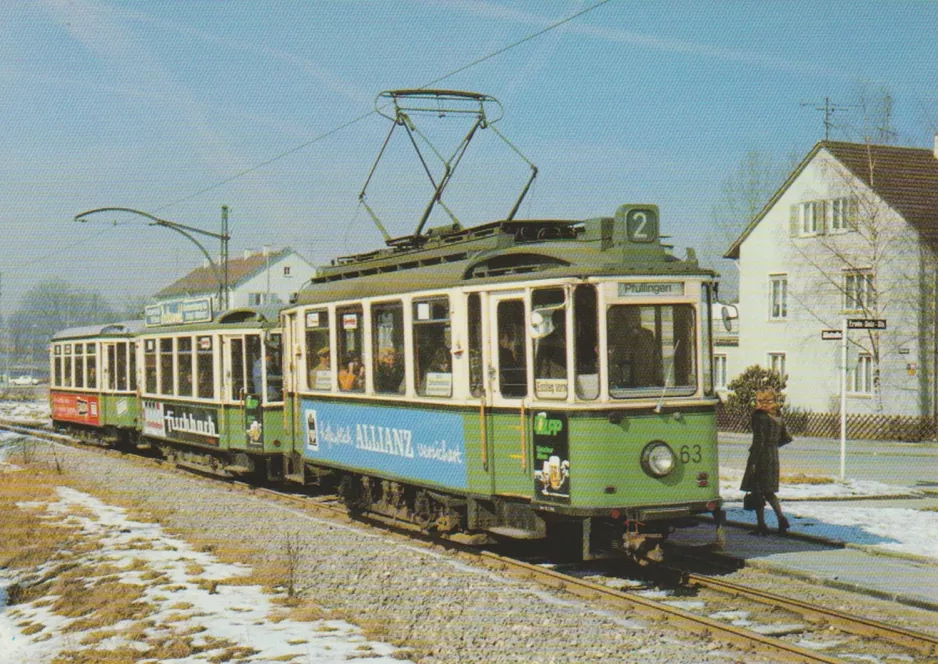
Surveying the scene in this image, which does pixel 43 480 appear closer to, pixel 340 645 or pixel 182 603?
pixel 182 603

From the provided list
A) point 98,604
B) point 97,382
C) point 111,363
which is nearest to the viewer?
point 98,604

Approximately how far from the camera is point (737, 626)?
7.82m

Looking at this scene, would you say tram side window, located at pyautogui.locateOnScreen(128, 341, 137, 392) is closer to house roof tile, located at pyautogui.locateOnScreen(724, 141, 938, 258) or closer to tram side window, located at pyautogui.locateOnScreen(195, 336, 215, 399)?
tram side window, located at pyautogui.locateOnScreen(195, 336, 215, 399)

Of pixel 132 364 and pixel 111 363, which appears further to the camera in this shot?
pixel 111 363

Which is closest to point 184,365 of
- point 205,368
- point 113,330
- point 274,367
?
point 205,368

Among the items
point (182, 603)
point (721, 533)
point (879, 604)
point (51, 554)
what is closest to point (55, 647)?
point (182, 603)

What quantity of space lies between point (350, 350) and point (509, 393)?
3.58 metres

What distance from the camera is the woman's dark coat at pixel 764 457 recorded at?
1187 centimetres

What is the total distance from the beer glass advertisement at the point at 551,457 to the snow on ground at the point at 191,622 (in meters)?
2.27

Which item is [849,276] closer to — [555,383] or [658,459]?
[658,459]

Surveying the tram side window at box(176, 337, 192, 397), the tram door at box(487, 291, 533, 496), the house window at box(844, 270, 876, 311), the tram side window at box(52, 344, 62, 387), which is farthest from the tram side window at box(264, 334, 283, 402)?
the house window at box(844, 270, 876, 311)

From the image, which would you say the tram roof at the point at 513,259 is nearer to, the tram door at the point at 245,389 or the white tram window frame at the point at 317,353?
the white tram window frame at the point at 317,353

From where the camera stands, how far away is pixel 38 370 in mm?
123188

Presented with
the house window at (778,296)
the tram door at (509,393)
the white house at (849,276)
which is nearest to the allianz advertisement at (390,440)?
the tram door at (509,393)
